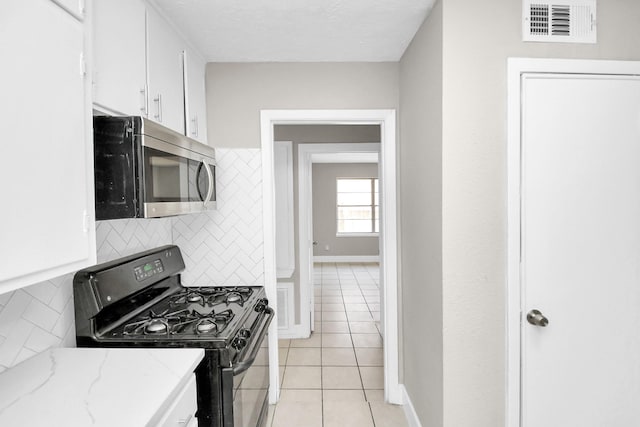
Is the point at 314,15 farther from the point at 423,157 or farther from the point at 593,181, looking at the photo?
the point at 593,181

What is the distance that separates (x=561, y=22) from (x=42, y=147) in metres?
2.11

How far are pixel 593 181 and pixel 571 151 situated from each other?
17 centimetres

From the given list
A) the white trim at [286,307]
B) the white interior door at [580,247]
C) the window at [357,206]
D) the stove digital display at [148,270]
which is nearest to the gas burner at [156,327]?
the stove digital display at [148,270]

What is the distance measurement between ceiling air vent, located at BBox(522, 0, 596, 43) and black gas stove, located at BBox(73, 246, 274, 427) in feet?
6.27

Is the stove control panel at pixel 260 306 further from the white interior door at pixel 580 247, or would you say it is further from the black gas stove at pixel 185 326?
the white interior door at pixel 580 247

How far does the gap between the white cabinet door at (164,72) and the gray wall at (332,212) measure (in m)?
6.69

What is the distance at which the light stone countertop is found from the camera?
0.99 meters

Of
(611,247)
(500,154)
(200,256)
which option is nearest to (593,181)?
(611,247)

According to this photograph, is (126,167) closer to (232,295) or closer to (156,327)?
(156,327)

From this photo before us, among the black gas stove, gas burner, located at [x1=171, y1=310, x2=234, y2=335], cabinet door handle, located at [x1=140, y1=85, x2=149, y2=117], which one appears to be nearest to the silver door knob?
the black gas stove

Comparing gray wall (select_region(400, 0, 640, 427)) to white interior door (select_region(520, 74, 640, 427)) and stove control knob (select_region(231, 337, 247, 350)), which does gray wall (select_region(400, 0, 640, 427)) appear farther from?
stove control knob (select_region(231, 337, 247, 350))

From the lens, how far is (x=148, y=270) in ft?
6.56

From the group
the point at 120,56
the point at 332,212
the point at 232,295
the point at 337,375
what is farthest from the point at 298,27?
the point at 332,212

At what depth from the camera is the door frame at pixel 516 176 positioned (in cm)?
170
